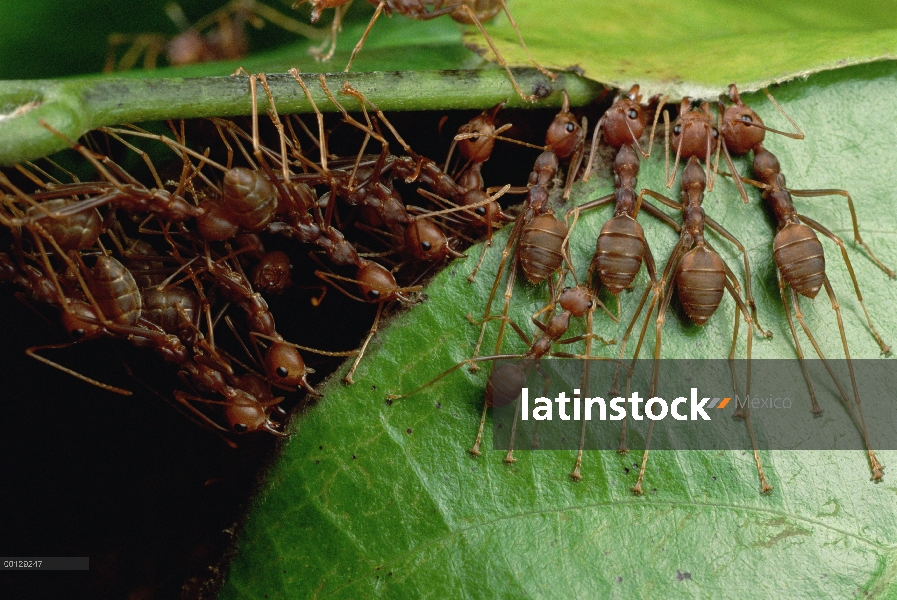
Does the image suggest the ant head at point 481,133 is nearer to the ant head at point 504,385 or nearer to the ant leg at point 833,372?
the ant head at point 504,385

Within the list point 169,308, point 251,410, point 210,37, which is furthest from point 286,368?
point 210,37

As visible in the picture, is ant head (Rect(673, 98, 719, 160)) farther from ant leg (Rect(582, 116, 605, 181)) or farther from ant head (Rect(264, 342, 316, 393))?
ant head (Rect(264, 342, 316, 393))

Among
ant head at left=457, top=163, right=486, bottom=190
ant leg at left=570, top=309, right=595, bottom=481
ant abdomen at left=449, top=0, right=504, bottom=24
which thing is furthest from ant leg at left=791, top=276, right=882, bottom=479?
ant abdomen at left=449, top=0, right=504, bottom=24

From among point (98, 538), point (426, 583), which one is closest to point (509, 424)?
point (426, 583)

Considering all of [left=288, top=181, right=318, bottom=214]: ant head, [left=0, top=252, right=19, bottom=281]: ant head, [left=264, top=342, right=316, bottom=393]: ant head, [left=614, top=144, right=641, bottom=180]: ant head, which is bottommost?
[left=264, top=342, right=316, bottom=393]: ant head

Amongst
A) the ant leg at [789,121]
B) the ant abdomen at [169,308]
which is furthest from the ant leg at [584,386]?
the ant abdomen at [169,308]

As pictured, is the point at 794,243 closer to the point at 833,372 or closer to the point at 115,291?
the point at 833,372

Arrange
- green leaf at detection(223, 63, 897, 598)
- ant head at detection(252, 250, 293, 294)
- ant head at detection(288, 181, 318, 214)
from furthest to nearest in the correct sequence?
ant head at detection(252, 250, 293, 294)
ant head at detection(288, 181, 318, 214)
green leaf at detection(223, 63, 897, 598)
